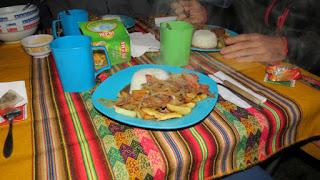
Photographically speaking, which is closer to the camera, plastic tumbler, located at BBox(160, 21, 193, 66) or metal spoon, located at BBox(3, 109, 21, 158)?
metal spoon, located at BBox(3, 109, 21, 158)

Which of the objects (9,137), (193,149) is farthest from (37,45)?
(193,149)

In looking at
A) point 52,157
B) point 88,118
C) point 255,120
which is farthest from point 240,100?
point 52,157

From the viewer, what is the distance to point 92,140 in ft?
2.41

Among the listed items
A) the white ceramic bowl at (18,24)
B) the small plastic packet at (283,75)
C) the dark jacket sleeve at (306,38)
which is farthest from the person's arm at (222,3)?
the white ceramic bowl at (18,24)

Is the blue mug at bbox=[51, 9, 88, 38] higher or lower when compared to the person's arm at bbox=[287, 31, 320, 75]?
higher

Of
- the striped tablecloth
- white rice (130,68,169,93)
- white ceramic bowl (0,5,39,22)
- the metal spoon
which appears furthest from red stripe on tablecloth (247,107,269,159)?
white ceramic bowl (0,5,39,22)

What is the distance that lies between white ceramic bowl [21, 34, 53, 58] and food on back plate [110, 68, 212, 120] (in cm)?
61

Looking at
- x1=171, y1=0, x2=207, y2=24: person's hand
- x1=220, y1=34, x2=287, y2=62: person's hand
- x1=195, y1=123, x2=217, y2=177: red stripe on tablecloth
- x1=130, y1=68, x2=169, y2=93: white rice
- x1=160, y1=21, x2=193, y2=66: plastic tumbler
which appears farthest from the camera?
x1=171, y1=0, x2=207, y2=24: person's hand

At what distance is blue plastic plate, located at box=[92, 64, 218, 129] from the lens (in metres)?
0.72

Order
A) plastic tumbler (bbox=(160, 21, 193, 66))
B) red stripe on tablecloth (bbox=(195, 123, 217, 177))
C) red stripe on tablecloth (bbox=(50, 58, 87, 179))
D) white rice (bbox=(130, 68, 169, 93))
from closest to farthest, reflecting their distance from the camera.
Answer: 1. red stripe on tablecloth (bbox=(50, 58, 87, 179))
2. red stripe on tablecloth (bbox=(195, 123, 217, 177))
3. white rice (bbox=(130, 68, 169, 93))
4. plastic tumbler (bbox=(160, 21, 193, 66))

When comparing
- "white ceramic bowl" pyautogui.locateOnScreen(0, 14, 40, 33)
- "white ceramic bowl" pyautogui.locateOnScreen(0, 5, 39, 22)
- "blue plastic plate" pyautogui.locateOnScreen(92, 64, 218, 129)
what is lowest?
"blue plastic plate" pyautogui.locateOnScreen(92, 64, 218, 129)

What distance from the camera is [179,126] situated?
711 mm

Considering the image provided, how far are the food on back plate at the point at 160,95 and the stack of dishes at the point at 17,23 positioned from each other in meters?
0.87

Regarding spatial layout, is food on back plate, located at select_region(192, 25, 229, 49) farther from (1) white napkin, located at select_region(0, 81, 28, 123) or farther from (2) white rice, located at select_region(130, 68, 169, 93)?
(1) white napkin, located at select_region(0, 81, 28, 123)
